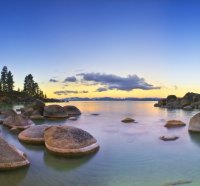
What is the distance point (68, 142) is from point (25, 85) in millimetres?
118271

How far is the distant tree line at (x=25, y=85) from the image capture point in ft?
388

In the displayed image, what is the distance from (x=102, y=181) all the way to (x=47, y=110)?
3049 cm

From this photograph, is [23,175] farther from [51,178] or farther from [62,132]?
[62,132]

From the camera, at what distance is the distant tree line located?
118375 mm

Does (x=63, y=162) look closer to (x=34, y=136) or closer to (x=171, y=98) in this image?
(x=34, y=136)

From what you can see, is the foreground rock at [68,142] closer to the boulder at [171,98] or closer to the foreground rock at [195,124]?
the foreground rock at [195,124]

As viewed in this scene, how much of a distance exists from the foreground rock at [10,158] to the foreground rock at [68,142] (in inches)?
87.3

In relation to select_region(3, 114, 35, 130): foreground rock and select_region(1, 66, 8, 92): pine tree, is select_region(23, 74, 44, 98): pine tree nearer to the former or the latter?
select_region(1, 66, 8, 92): pine tree

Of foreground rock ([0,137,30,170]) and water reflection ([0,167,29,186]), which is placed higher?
foreground rock ([0,137,30,170])

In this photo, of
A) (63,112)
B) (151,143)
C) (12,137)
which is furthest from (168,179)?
(63,112)

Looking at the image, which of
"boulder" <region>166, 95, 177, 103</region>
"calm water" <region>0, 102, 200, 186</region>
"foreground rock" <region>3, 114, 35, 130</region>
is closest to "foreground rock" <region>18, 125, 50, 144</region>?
"calm water" <region>0, 102, 200, 186</region>

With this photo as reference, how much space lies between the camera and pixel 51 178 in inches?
427

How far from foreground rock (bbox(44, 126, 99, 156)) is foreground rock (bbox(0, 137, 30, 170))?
2217 mm

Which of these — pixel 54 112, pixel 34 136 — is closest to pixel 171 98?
pixel 54 112
